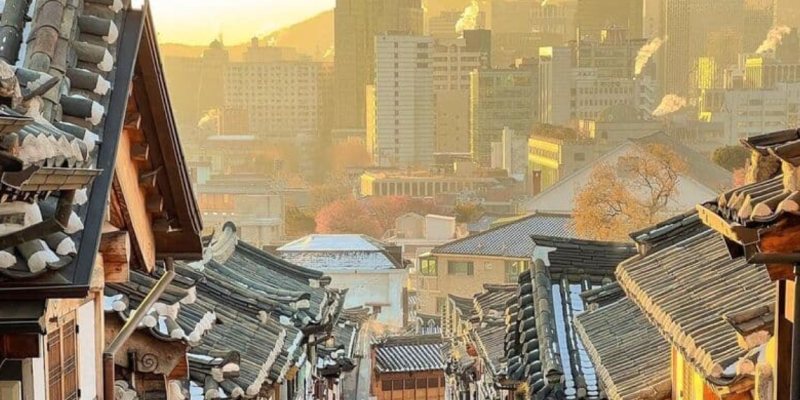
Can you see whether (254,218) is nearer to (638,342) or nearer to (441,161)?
(441,161)

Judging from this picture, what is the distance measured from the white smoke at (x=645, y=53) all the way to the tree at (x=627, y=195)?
105214mm

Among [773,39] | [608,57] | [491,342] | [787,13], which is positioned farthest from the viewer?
[787,13]

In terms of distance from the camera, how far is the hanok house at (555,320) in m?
16.5

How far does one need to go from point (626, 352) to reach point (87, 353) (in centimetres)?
738

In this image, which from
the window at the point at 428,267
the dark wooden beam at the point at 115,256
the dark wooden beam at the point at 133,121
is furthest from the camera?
the window at the point at 428,267

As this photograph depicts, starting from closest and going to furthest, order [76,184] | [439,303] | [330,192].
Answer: [76,184]
[439,303]
[330,192]

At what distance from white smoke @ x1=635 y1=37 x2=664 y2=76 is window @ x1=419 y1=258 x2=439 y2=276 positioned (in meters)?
104

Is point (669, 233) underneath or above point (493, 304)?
above

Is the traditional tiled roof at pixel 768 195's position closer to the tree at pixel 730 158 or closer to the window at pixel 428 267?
the window at pixel 428 267

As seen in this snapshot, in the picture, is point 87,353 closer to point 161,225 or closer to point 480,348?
point 161,225

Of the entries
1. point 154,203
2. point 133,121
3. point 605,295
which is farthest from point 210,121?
→ point 133,121

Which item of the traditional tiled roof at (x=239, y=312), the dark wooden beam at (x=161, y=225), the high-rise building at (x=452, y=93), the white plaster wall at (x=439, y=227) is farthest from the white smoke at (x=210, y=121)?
the dark wooden beam at (x=161, y=225)

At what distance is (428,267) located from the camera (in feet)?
219

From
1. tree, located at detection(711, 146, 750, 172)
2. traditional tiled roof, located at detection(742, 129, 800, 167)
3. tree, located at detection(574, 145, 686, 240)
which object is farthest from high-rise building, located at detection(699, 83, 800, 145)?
traditional tiled roof, located at detection(742, 129, 800, 167)
